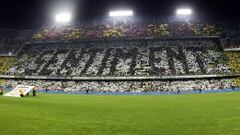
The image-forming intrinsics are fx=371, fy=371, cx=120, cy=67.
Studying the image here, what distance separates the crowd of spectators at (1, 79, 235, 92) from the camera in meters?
74.1

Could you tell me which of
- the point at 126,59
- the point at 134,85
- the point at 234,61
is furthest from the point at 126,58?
the point at 234,61

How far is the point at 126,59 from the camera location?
88.3 m

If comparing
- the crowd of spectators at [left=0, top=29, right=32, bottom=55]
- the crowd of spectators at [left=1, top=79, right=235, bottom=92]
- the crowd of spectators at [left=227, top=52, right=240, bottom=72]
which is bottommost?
the crowd of spectators at [left=1, top=79, right=235, bottom=92]

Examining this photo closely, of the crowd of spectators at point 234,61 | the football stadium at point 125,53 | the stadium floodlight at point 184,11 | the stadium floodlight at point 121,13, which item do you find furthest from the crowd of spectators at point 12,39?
the crowd of spectators at point 234,61

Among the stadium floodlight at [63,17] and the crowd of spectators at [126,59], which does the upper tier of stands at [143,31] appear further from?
the stadium floodlight at [63,17]

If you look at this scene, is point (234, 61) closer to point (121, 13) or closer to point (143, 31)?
point (143, 31)

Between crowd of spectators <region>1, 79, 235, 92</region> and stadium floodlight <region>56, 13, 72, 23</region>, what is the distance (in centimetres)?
2862

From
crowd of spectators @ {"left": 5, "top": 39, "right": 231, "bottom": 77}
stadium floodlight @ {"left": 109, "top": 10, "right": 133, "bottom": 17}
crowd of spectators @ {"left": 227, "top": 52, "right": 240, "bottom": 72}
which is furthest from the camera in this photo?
stadium floodlight @ {"left": 109, "top": 10, "right": 133, "bottom": 17}

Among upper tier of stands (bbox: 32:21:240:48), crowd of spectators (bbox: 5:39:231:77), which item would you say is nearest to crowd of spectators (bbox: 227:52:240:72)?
crowd of spectators (bbox: 5:39:231:77)

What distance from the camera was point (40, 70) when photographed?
3514 inches

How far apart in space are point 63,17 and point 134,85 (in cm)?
4049

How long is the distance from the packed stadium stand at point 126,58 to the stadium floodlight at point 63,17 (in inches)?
98.0

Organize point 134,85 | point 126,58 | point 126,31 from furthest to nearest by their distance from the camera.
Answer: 1. point 126,31
2. point 126,58
3. point 134,85

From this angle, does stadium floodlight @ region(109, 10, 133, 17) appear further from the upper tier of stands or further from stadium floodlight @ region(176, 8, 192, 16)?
stadium floodlight @ region(176, 8, 192, 16)
